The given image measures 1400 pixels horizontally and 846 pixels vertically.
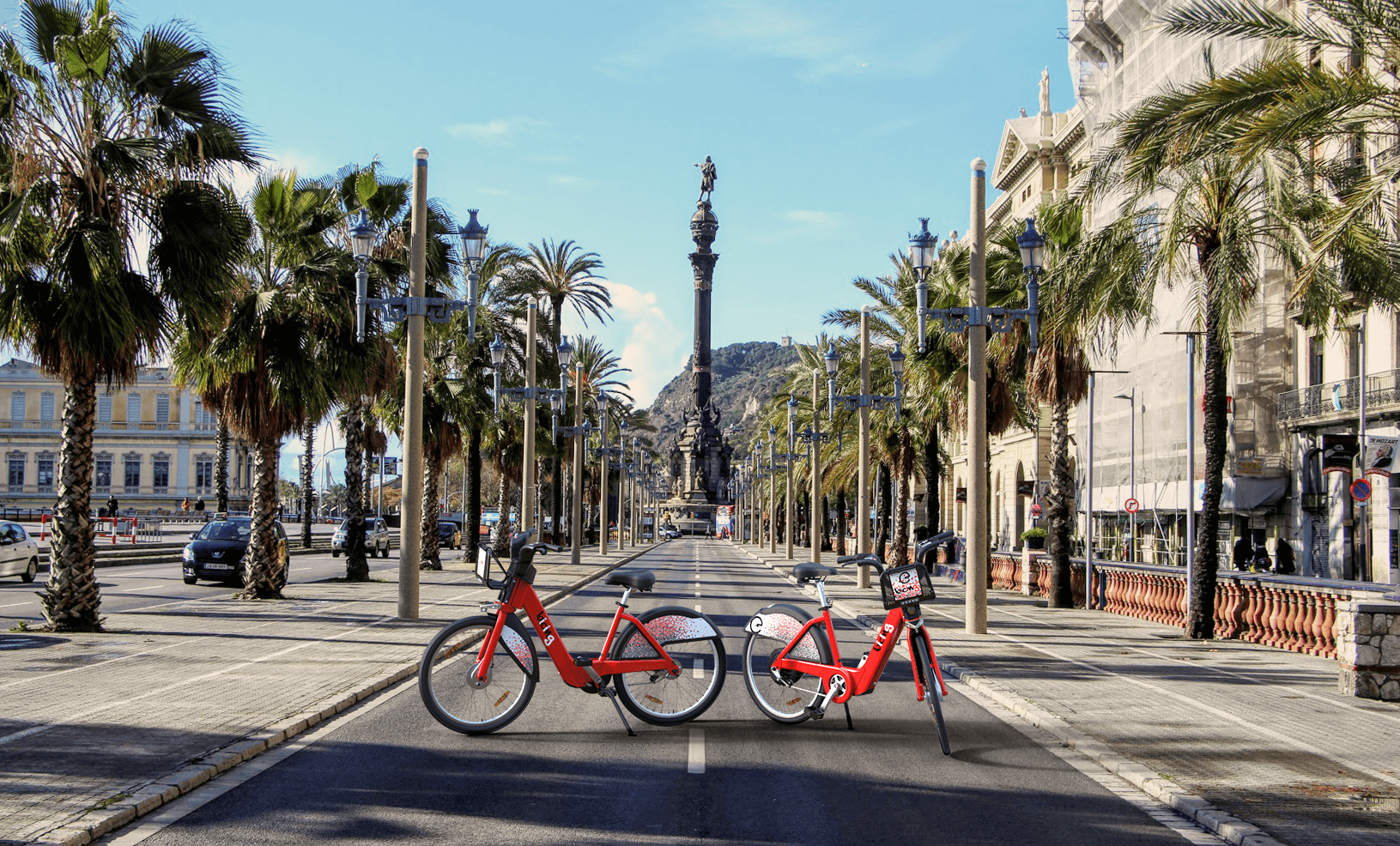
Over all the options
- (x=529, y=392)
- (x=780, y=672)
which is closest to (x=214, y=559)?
(x=529, y=392)

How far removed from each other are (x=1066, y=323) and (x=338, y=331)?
41.5 feet

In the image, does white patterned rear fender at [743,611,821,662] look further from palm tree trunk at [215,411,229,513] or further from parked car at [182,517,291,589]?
palm tree trunk at [215,411,229,513]

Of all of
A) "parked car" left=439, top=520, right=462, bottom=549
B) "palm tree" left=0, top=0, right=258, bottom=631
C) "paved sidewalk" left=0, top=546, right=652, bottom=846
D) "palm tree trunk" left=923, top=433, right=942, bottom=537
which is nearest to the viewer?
"paved sidewalk" left=0, top=546, right=652, bottom=846

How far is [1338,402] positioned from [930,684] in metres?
30.7

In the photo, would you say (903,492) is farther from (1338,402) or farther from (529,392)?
(529,392)

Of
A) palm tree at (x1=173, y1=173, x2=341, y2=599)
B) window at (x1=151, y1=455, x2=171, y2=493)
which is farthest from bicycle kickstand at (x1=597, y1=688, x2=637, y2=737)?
window at (x1=151, y1=455, x2=171, y2=493)

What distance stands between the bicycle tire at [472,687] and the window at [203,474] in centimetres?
9901

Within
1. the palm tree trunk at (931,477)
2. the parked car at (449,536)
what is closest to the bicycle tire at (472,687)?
the palm tree trunk at (931,477)

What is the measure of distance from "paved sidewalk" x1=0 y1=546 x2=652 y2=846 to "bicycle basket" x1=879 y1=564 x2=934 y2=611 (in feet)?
15.1

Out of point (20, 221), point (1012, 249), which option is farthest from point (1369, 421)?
point (20, 221)

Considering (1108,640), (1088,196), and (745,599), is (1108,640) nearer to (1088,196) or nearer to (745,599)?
(1088,196)

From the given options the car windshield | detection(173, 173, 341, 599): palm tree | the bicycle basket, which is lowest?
the car windshield

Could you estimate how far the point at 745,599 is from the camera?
26734 mm

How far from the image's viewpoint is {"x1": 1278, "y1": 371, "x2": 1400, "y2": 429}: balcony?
3262 centimetres
